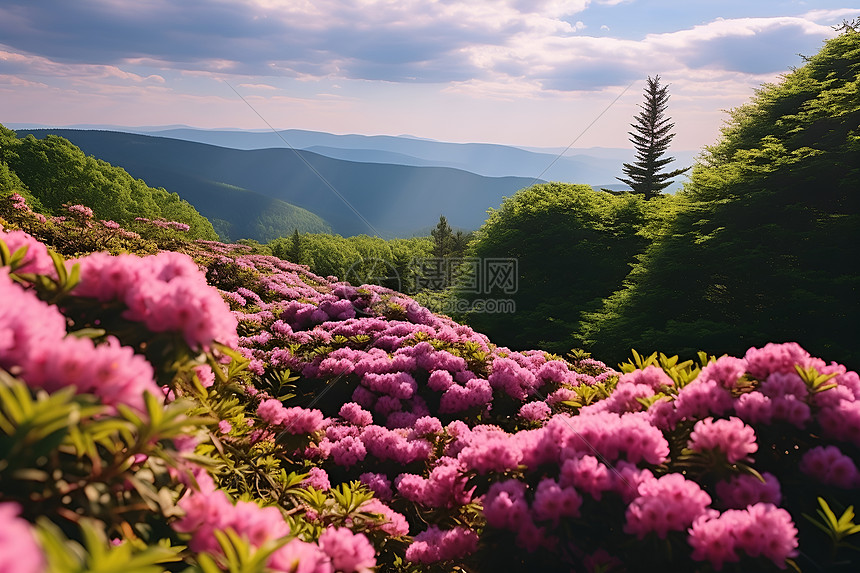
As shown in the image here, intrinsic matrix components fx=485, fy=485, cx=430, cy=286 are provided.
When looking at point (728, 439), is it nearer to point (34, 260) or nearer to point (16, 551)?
point (16, 551)

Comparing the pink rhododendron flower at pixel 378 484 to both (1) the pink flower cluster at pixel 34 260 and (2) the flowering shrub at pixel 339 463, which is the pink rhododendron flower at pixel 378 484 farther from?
(1) the pink flower cluster at pixel 34 260

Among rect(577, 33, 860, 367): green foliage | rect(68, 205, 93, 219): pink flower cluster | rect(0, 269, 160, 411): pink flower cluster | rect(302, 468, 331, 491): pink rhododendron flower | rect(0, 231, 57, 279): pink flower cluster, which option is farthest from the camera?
rect(577, 33, 860, 367): green foliage

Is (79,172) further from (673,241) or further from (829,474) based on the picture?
(829,474)

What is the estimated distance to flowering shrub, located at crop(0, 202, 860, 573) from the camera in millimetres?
1358

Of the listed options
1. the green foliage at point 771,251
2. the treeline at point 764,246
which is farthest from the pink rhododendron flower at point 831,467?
the treeline at point 764,246

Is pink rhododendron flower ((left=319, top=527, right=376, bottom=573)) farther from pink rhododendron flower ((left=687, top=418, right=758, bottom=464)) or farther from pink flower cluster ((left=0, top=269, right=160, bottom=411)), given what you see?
pink rhododendron flower ((left=687, top=418, right=758, bottom=464))

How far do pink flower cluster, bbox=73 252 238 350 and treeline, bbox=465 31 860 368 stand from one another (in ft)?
49.8

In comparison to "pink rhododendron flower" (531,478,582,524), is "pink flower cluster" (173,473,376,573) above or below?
above

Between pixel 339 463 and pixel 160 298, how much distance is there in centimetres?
343

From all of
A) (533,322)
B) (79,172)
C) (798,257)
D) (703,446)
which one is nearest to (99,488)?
(703,446)

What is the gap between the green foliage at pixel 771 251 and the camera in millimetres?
14492

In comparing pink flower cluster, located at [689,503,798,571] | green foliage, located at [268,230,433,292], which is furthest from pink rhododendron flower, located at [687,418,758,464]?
green foliage, located at [268,230,433,292]

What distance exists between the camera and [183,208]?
6278 centimetres

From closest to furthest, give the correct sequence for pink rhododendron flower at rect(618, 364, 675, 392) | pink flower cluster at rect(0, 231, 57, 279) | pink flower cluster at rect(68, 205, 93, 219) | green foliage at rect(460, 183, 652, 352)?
pink flower cluster at rect(0, 231, 57, 279)
pink rhododendron flower at rect(618, 364, 675, 392)
pink flower cluster at rect(68, 205, 93, 219)
green foliage at rect(460, 183, 652, 352)
